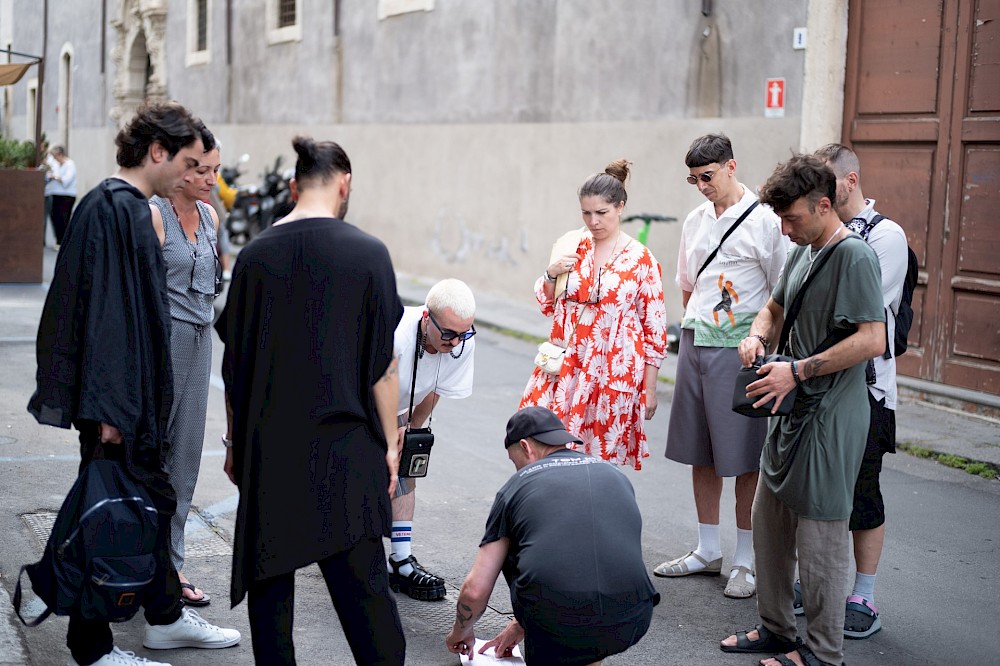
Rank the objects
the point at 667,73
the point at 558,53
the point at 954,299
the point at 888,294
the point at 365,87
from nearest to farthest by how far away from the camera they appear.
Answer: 1. the point at 888,294
2. the point at 954,299
3. the point at 667,73
4. the point at 558,53
5. the point at 365,87

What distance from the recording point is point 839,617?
405 cm

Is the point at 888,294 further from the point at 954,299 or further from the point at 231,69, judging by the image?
the point at 231,69

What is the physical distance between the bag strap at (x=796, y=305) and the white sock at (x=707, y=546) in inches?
43.6

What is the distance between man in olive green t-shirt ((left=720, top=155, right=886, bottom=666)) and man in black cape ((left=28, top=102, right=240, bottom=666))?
6.45 ft

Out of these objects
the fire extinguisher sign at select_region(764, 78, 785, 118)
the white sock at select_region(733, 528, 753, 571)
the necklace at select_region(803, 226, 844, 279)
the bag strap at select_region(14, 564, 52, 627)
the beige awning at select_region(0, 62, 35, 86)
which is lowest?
the white sock at select_region(733, 528, 753, 571)

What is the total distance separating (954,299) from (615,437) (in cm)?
510

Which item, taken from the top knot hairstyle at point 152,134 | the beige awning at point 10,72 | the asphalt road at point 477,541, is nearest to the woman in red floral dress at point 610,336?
the asphalt road at point 477,541

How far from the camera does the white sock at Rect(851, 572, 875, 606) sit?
15.3 feet

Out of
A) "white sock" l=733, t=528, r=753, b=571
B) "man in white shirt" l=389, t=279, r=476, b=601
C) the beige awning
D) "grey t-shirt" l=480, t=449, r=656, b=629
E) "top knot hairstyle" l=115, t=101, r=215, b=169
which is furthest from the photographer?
the beige awning

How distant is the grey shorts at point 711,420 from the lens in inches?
196

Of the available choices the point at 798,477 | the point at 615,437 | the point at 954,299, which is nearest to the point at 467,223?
the point at 954,299

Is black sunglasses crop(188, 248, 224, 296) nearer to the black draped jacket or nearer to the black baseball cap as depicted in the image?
the black draped jacket

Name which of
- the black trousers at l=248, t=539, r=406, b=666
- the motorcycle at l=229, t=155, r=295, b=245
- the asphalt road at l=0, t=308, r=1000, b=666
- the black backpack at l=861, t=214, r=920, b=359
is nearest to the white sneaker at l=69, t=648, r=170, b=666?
the asphalt road at l=0, t=308, r=1000, b=666

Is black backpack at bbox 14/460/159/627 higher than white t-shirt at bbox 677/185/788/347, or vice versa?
white t-shirt at bbox 677/185/788/347
